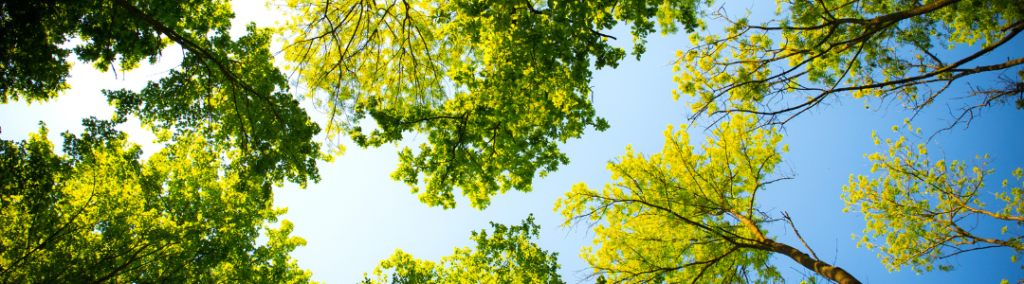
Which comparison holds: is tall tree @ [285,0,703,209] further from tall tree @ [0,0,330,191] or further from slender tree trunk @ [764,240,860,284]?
slender tree trunk @ [764,240,860,284]

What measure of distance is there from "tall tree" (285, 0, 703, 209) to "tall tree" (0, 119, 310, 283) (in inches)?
89.6

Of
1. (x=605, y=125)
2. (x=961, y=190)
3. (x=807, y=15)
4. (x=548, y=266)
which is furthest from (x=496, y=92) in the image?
(x=961, y=190)

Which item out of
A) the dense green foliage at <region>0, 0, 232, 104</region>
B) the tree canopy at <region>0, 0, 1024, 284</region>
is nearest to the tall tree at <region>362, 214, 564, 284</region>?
the tree canopy at <region>0, 0, 1024, 284</region>

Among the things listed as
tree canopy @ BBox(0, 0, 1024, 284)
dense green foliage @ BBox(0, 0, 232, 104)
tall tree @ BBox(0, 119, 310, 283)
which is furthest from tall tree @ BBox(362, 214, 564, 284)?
dense green foliage @ BBox(0, 0, 232, 104)

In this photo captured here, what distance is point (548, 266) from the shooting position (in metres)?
6.80

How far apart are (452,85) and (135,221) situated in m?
6.88

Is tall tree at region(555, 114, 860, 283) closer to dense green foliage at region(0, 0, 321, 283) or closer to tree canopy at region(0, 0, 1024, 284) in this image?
tree canopy at region(0, 0, 1024, 284)

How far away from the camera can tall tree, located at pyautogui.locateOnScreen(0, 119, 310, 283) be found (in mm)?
5465

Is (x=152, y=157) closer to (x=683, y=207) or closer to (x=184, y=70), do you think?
(x=184, y=70)

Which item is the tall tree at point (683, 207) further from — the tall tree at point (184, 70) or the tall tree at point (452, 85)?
the tall tree at point (184, 70)

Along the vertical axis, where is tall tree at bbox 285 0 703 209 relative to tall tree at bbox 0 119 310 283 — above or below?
above

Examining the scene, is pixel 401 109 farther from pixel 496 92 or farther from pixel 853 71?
pixel 853 71

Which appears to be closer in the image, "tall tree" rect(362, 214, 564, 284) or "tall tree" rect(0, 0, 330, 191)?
"tall tree" rect(0, 0, 330, 191)

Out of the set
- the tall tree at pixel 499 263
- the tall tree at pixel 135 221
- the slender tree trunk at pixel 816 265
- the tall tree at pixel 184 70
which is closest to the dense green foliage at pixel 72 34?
the tall tree at pixel 184 70
